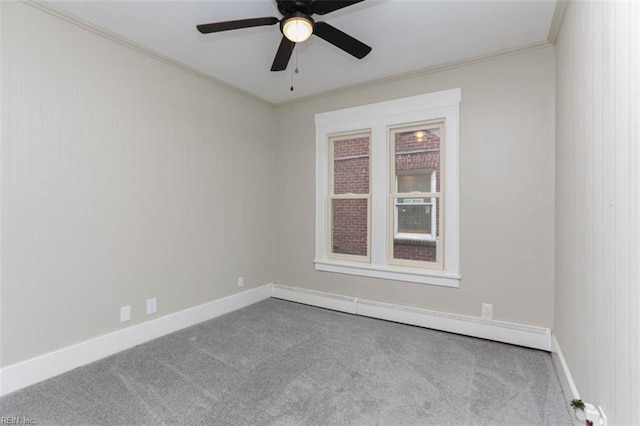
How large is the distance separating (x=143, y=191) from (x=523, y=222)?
343cm

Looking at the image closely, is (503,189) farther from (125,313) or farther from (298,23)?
(125,313)

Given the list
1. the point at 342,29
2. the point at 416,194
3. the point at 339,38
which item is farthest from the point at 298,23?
the point at 416,194

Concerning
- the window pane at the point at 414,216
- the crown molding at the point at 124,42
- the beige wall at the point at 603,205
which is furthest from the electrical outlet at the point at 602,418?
the crown molding at the point at 124,42

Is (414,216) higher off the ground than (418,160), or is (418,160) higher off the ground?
(418,160)

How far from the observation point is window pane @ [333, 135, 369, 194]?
3.71 metres

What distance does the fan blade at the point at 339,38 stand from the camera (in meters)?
1.98

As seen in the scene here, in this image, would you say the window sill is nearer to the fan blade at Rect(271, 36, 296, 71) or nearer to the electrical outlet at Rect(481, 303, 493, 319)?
the electrical outlet at Rect(481, 303, 493, 319)

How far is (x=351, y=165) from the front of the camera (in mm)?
3805

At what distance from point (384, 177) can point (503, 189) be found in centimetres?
117

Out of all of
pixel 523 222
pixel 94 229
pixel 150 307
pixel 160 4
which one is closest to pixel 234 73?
pixel 160 4

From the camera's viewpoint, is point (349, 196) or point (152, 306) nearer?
point (152, 306)

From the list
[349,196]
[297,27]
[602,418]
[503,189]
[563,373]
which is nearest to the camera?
[602,418]

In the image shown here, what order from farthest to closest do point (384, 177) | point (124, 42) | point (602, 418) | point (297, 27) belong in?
point (384, 177)
point (124, 42)
point (297, 27)
point (602, 418)

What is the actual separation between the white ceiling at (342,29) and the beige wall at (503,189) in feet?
0.79
